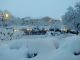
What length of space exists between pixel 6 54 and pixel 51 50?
2.17m

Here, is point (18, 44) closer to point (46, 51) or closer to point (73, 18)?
point (46, 51)

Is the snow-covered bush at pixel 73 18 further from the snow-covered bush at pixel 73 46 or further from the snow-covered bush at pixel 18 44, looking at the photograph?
the snow-covered bush at pixel 73 46

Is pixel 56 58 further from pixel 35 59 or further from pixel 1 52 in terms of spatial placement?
pixel 1 52

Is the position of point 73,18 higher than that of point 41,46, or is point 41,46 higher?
point 73,18

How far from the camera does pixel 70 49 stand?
566 centimetres

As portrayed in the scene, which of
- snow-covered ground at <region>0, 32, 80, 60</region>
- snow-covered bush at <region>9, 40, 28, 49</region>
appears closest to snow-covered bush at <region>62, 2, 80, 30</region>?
snow-covered bush at <region>9, 40, 28, 49</region>

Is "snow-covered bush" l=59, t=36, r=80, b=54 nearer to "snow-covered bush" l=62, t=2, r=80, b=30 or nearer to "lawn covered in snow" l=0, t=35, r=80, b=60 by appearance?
"lawn covered in snow" l=0, t=35, r=80, b=60

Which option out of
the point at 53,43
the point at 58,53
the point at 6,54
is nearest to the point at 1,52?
the point at 6,54

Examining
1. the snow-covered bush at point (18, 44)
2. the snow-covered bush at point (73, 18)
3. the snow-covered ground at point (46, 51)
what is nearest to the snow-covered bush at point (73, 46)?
the snow-covered ground at point (46, 51)

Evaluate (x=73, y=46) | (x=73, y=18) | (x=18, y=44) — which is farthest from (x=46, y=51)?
(x=73, y=18)

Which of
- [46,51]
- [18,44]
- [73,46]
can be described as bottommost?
[46,51]

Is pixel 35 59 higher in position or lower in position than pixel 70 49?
lower

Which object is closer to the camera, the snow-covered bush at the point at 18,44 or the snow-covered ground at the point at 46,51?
the snow-covered ground at the point at 46,51

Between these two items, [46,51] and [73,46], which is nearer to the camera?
[73,46]
